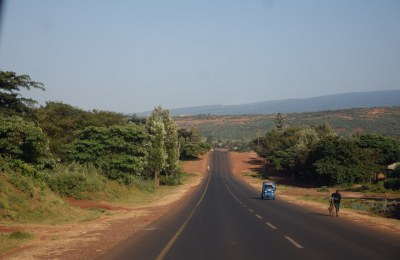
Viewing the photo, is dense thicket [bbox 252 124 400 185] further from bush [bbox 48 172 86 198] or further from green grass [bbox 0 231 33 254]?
green grass [bbox 0 231 33 254]

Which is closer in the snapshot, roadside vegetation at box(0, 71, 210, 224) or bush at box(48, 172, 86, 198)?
roadside vegetation at box(0, 71, 210, 224)

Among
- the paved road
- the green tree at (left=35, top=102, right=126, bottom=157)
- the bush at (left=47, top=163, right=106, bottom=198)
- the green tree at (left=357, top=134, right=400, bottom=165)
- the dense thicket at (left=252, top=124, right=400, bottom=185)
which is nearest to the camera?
the paved road

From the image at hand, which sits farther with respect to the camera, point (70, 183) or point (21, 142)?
point (70, 183)

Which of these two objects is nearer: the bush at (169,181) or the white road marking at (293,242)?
the white road marking at (293,242)

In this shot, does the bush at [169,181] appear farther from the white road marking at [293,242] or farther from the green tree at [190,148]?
the white road marking at [293,242]

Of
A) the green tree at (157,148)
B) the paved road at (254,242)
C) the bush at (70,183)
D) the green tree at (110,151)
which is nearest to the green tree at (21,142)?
the bush at (70,183)

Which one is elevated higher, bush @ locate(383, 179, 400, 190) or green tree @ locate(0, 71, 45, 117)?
green tree @ locate(0, 71, 45, 117)

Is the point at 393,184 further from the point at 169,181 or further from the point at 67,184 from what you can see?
the point at 67,184

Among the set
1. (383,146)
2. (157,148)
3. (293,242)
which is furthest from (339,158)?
(293,242)

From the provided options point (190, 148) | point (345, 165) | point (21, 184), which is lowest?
point (345, 165)

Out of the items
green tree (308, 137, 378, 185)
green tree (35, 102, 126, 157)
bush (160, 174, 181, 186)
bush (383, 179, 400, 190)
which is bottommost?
bush (160, 174, 181, 186)

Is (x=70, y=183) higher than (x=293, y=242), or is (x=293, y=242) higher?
(x=70, y=183)

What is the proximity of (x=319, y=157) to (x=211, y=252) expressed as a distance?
64282 millimetres

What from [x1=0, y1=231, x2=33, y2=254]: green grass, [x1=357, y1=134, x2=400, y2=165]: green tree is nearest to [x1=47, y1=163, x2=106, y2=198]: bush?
[x1=0, y1=231, x2=33, y2=254]: green grass
